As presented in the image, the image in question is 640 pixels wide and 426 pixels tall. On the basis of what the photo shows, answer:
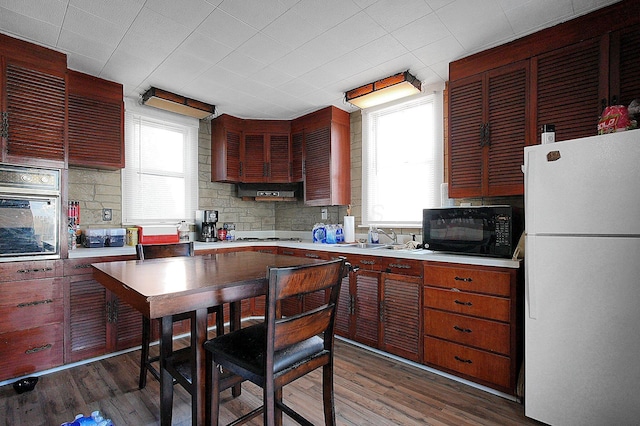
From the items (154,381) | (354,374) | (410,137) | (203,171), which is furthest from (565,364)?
(203,171)

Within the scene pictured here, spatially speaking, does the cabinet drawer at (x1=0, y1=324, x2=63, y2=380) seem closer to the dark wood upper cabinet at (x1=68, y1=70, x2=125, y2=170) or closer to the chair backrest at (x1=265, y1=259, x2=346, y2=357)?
the dark wood upper cabinet at (x1=68, y1=70, x2=125, y2=170)

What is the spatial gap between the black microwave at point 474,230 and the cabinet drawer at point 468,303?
1.04 feet

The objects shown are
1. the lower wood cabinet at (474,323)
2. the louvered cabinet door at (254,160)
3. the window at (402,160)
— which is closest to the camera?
the lower wood cabinet at (474,323)

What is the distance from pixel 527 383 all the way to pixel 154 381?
2535 mm

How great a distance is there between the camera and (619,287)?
1.63 metres

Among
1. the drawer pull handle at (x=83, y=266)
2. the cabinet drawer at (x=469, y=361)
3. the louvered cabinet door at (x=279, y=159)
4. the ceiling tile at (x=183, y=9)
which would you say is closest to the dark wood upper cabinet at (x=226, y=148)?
the louvered cabinet door at (x=279, y=159)

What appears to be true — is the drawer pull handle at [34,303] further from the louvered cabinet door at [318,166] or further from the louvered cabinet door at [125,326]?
the louvered cabinet door at [318,166]

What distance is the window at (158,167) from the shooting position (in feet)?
11.8

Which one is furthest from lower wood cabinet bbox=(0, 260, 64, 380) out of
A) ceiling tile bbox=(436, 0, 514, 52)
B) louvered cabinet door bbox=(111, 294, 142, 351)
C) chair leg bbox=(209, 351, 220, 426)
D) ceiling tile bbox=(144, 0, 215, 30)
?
ceiling tile bbox=(436, 0, 514, 52)

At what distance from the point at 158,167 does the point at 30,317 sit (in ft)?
6.42

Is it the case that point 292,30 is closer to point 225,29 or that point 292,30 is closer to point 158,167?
point 225,29

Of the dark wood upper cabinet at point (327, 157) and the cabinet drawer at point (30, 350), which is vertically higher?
the dark wood upper cabinet at point (327, 157)

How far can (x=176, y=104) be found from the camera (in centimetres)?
349

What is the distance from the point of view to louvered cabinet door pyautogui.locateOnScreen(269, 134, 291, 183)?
425 centimetres
